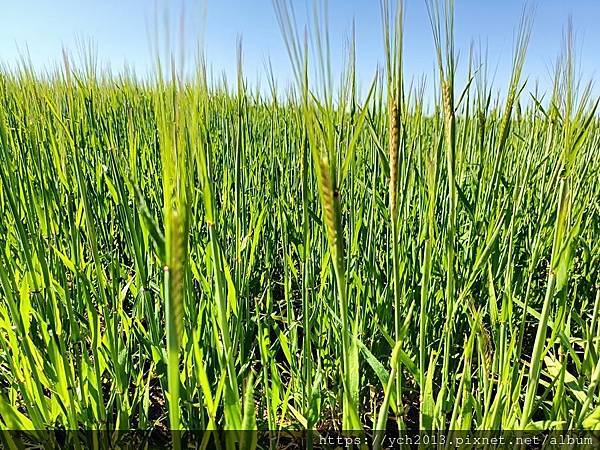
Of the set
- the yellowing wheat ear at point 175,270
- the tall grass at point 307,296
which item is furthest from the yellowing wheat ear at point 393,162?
the yellowing wheat ear at point 175,270

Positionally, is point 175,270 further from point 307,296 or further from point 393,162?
point 307,296

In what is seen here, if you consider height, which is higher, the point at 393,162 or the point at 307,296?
the point at 393,162

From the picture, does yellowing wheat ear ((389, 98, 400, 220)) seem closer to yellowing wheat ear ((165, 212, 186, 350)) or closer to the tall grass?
the tall grass

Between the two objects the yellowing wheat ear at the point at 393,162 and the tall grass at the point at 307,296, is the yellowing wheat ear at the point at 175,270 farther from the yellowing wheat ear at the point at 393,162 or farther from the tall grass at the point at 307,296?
the yellowing wheat ear at the point at 393,162

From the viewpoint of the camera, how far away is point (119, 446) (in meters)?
0.67

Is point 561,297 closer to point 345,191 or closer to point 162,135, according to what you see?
point 345,191

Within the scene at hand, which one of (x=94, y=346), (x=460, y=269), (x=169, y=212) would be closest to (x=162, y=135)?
(x=169, y=212)

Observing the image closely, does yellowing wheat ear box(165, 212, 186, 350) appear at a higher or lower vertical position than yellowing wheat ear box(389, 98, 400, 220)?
lower

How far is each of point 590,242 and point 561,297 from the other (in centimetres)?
63

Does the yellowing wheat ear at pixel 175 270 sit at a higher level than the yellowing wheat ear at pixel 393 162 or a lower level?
lower

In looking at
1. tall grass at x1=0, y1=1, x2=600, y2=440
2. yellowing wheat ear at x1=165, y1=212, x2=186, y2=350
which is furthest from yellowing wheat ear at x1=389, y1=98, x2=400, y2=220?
yellowing wheat ear at x1=165, y1=212, x2=186, y2=350

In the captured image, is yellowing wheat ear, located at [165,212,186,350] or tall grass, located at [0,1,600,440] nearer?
yellowing wheat ear, located at [165,212,186,350]

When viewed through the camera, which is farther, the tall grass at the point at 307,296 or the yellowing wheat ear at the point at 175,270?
the tall grass at the point at 307,296

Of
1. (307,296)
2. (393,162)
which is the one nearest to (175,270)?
(393,162)
